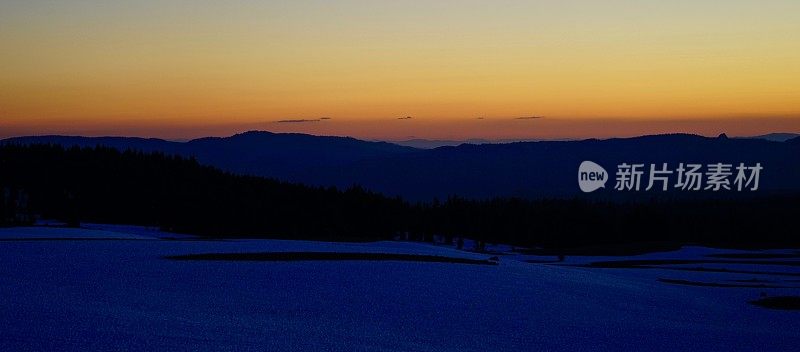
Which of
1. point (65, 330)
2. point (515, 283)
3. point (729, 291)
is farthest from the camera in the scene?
point (729, 291)

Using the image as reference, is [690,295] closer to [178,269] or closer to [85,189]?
[178,269]

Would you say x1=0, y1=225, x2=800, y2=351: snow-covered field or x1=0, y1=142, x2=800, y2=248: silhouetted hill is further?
x1=0, y1=142, x2=800, y2=248: silhouetted hill

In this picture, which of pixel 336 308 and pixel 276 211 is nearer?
pixel 336 308

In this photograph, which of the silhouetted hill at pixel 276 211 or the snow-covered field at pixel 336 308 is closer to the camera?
the snow-covered field at pixel 336 308

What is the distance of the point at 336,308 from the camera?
58.7 feet

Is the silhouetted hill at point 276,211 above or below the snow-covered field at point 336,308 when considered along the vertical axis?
below

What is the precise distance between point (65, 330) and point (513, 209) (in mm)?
134396

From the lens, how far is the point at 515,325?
57.1 feet

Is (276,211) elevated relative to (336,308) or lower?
lower

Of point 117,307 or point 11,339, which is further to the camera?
point 117,307

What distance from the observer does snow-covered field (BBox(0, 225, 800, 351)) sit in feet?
44.1

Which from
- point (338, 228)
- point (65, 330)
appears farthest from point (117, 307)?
point (338, 228)

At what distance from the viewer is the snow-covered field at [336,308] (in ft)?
44.1

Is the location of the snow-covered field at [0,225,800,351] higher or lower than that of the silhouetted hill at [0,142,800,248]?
higher
